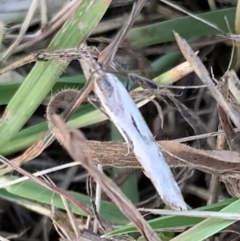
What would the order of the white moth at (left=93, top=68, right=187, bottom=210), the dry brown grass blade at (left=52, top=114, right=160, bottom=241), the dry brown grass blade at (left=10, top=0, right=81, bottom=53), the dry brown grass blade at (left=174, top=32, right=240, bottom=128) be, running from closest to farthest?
the dry brown grass blade at (left=52, top=114, right=160, bottom=241) < the white moth at (left=93, top=68, right=187, bottom=210) < the dry brown grass blade at (left=174, top=32, right=240, bottom=128) < the dry brown grass blade at (left=10, top=0, right=81, bottom=53)

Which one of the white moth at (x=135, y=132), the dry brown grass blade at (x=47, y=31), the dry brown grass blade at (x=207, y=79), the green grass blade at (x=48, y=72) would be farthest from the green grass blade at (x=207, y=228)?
the dry brown grass blade at (x=47, y=31)

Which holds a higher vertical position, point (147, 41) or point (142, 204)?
point (147, 41)

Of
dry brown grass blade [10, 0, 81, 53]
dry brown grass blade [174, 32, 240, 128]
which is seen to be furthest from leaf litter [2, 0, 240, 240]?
dry brown grass blade [10, 0, 81, 53]

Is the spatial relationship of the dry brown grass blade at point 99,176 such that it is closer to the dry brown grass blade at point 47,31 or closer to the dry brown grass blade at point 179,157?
the dry brown grass blade at point 179,157

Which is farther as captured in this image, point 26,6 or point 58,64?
point 26,6

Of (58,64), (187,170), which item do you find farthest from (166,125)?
(58,64)

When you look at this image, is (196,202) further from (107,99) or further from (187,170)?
(107,99)

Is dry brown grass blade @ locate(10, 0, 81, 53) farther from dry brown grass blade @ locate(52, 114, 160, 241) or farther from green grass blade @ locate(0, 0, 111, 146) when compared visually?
dry brown grass blade @ locate(52, 114, 160, 241)
